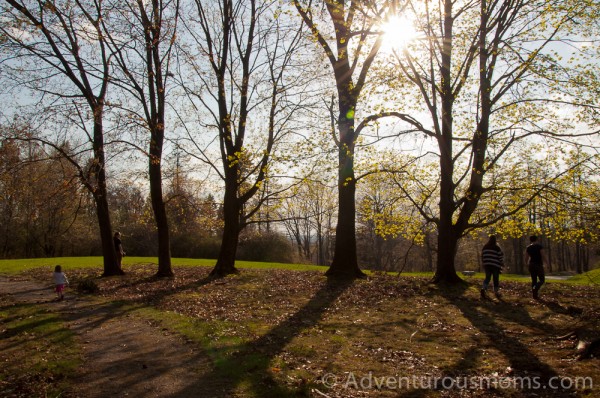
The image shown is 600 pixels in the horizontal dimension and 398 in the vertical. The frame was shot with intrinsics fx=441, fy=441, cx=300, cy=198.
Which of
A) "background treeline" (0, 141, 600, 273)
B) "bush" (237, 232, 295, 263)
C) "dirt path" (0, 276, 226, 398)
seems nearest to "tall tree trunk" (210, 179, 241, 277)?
"background treeline" (0, 141, 600, 273)

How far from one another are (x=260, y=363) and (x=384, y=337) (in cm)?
282

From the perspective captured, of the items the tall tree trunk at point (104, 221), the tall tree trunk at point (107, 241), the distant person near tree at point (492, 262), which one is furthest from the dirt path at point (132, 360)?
the tall tree trunk at point (107, 241)

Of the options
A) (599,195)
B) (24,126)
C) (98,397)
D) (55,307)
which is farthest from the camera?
(24,126)

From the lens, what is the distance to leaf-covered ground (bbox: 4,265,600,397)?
5801 millimetres

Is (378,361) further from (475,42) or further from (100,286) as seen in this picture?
(100,286)

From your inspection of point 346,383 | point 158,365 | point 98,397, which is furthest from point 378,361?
point 98,397

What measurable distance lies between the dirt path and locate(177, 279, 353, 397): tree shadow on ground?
203 millimetres

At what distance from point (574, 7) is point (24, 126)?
59.6 feet

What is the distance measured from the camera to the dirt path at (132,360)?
5836 mm

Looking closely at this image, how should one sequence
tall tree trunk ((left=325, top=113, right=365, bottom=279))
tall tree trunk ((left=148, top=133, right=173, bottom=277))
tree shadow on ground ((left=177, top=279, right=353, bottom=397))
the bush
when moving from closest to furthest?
tree shadow on ground ((left=177, top=279, right=353, bottom=397)) < tall tree trunk ((left=325, top=113, right=365, bottom=279)) < tall tree trunk ((left=148, top=133, right=173, bottom=277)) < the bush

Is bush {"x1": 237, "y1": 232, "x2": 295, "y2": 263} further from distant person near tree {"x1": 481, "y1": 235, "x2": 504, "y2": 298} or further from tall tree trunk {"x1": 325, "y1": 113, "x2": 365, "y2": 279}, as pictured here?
distant person near tree {"x1": 481, "y1": 235, "x2": 504, "y2": 298}

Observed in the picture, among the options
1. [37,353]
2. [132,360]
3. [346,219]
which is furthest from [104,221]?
[132,360]

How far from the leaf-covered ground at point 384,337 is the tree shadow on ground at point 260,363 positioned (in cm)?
2

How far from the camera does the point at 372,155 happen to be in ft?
55.7
